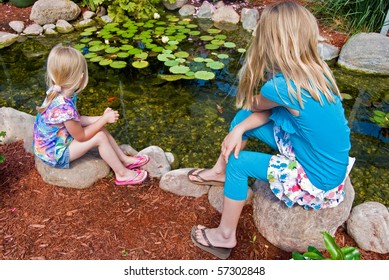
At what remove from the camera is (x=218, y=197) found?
221 cm

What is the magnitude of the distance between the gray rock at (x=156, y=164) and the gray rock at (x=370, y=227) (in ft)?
3.96

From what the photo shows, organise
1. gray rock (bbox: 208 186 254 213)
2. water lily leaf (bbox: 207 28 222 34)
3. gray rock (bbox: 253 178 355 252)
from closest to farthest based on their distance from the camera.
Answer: gray rock (bbox: 253 178 355 252)
gray rock (bbox: 208 186 254 213)
water lily leaf (bbox: 207 28 222 34)

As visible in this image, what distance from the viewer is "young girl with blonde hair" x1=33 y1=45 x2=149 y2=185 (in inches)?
80.8

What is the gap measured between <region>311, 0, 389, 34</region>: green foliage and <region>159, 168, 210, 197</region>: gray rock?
3.43 meters

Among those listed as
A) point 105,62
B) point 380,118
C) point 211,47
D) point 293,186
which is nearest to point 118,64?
point 105,62

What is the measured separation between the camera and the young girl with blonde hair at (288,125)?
1.62m

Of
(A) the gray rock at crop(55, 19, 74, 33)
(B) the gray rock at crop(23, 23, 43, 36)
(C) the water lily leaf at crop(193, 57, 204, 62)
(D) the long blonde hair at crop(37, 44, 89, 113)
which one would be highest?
(D) the long blonde hair at crop(37, 44, 89, 113)

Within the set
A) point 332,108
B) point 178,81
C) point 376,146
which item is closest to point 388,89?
point 376,146

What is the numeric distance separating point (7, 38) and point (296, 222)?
442cm

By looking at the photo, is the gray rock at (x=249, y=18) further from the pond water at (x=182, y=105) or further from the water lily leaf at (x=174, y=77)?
the water lily leaf at (x=174, y=77)

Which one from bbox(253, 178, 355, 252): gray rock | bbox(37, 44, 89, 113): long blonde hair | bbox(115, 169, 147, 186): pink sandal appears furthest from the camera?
bbox(115, 169, 147, 186): pink sandal

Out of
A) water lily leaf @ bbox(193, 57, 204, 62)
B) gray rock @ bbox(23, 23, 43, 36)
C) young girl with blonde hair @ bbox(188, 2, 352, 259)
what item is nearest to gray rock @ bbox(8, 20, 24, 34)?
gray rock @ bbox(23, 23, 43, 36)

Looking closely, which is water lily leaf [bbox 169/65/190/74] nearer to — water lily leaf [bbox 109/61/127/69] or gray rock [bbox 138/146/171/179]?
water lily leaf [bbox 109/61/127/69]

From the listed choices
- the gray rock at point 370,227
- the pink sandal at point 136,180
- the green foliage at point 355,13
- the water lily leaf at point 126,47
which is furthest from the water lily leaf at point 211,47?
the gray rock at point 370,227
